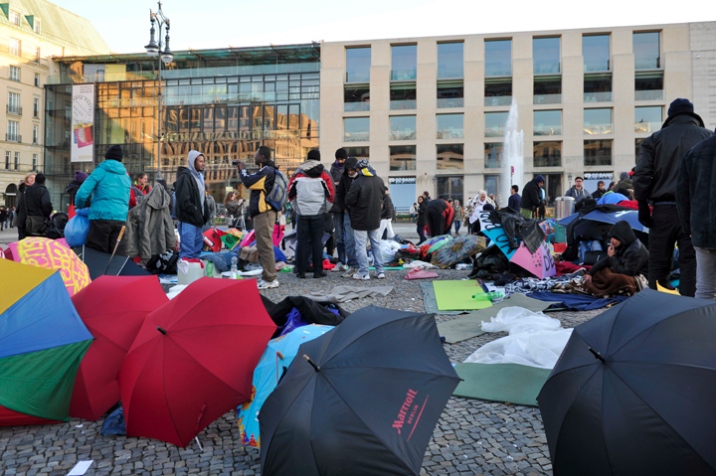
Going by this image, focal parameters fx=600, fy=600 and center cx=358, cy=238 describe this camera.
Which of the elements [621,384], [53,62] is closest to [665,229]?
[621,384]

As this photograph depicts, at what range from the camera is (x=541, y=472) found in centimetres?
280

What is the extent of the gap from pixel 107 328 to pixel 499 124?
149 feet

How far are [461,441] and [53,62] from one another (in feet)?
224

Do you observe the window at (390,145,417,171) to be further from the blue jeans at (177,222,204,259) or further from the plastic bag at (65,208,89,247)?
the plastic bag at (65,208,89,247)

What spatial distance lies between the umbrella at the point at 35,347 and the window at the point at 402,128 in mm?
44638

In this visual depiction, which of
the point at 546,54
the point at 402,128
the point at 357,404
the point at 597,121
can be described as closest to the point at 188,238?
the point at 357,404

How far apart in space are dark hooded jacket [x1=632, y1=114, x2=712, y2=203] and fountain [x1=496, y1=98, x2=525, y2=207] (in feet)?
127

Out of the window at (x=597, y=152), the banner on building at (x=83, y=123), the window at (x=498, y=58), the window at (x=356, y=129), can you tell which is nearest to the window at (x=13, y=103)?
the banner on building at (x=83, y=123)

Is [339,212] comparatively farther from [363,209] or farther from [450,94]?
[450,94]

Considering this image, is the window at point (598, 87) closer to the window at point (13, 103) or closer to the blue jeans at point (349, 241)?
the blue jeans at point (349, 241)

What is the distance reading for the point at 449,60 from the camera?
47875mm

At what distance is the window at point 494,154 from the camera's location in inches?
1796

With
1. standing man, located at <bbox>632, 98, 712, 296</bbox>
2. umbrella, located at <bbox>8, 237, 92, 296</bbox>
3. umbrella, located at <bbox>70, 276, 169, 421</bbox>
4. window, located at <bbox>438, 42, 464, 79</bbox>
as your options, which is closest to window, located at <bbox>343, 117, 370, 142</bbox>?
window, located at <bbox>438, 42, 464, 79</bbox>

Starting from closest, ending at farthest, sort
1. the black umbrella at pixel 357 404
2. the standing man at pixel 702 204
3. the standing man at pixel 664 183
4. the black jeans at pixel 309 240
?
the black umbrella at pixel 357 404, the standing man at pixel 702 204, the standing man at pixel 664 183, the black jeans at pixel 309 240
